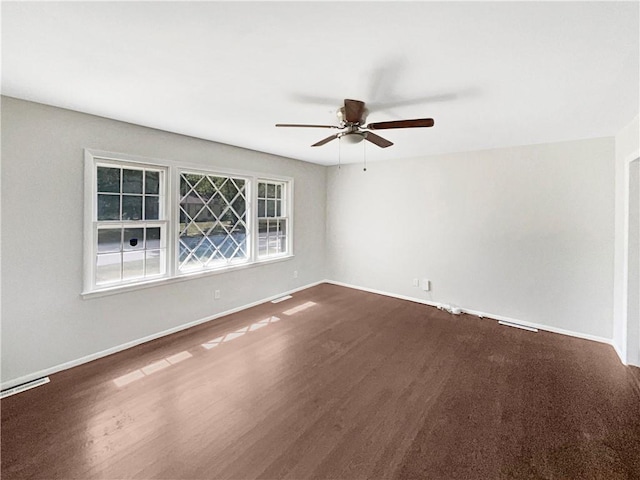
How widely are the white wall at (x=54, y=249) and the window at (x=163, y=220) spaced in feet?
0.44

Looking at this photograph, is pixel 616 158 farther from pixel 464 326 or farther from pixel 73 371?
pixel 73 371

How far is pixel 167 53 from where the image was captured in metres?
1.75

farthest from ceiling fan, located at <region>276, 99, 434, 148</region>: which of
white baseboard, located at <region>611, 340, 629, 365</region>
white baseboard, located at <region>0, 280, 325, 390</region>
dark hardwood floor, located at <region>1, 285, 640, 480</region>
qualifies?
white baseboard, located at <region>611, 340, 629, 365</region>

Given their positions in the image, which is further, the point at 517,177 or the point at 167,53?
the point at 517,177

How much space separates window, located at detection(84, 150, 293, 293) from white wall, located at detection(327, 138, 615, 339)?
2.19 meters

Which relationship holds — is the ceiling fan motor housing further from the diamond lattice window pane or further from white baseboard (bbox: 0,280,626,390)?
white baseboard (bbox: 0,280,626,390)

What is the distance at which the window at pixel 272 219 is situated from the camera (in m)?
4.82

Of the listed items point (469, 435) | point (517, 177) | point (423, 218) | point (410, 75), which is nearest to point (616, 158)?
point (517, 177)

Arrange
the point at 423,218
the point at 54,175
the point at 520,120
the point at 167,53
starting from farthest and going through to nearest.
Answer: the point at 423,218 → the point at 520,120 → the point at 54,175 → the point at 167,53

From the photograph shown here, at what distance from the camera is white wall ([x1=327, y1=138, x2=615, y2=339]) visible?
137 inches

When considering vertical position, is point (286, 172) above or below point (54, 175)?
above

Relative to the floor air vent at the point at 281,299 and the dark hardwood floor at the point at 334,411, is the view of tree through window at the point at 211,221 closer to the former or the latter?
the floor air vent at the point at 281,299

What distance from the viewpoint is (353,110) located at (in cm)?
231

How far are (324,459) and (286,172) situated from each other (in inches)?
167
